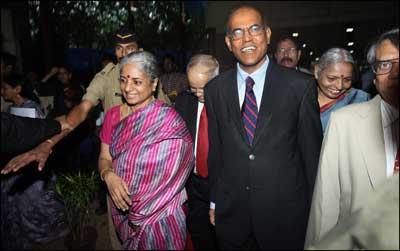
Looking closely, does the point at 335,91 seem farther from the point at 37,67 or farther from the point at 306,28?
the point at 37,67

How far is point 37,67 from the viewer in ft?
49.9

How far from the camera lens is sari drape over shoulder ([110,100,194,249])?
7.34ft

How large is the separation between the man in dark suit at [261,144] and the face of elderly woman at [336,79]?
2.99 feet

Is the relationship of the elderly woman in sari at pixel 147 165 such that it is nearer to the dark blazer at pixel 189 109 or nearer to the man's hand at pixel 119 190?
the man's hand at pixel 119 190

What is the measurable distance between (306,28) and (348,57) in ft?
40.9

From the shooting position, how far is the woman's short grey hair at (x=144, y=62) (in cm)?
227

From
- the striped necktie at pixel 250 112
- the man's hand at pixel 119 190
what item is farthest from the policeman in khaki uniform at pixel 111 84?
the striped necktie at pixel 250 112

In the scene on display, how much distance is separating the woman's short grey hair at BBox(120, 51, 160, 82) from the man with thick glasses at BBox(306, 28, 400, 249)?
121 centimetres

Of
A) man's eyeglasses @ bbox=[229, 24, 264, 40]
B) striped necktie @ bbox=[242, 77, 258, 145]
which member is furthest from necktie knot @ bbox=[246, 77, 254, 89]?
man's eyeglasses @ bbox=[229, 24, 264, 40]

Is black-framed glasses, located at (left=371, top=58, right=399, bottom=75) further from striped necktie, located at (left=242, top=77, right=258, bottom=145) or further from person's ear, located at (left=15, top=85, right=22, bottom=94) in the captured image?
person's ear, located at (left=15, top=85, right=22, bottom=94)

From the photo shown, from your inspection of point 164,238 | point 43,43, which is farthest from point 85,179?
point 43,43

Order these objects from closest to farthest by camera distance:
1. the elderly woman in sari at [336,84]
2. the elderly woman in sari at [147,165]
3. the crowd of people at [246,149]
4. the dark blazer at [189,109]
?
the crowd of people at [246,149] < the elderly woman in sari at [147,165] < the dark blazer at [189,109] < the elderly woman in sari at [336,84]

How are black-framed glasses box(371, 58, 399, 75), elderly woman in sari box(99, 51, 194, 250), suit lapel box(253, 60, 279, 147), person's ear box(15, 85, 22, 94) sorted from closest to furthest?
black-framed glasses box(371, 58, 399, 75)
suit lapel box(253, 60, 279, 147)
elderly woman in sari box(99, 51, 194, 250)
person's ear box(15, 85, 22, 94)

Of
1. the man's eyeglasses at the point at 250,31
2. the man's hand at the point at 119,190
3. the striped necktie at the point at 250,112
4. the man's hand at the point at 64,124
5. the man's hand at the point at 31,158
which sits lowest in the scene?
the man's hand at the point at 119,190
